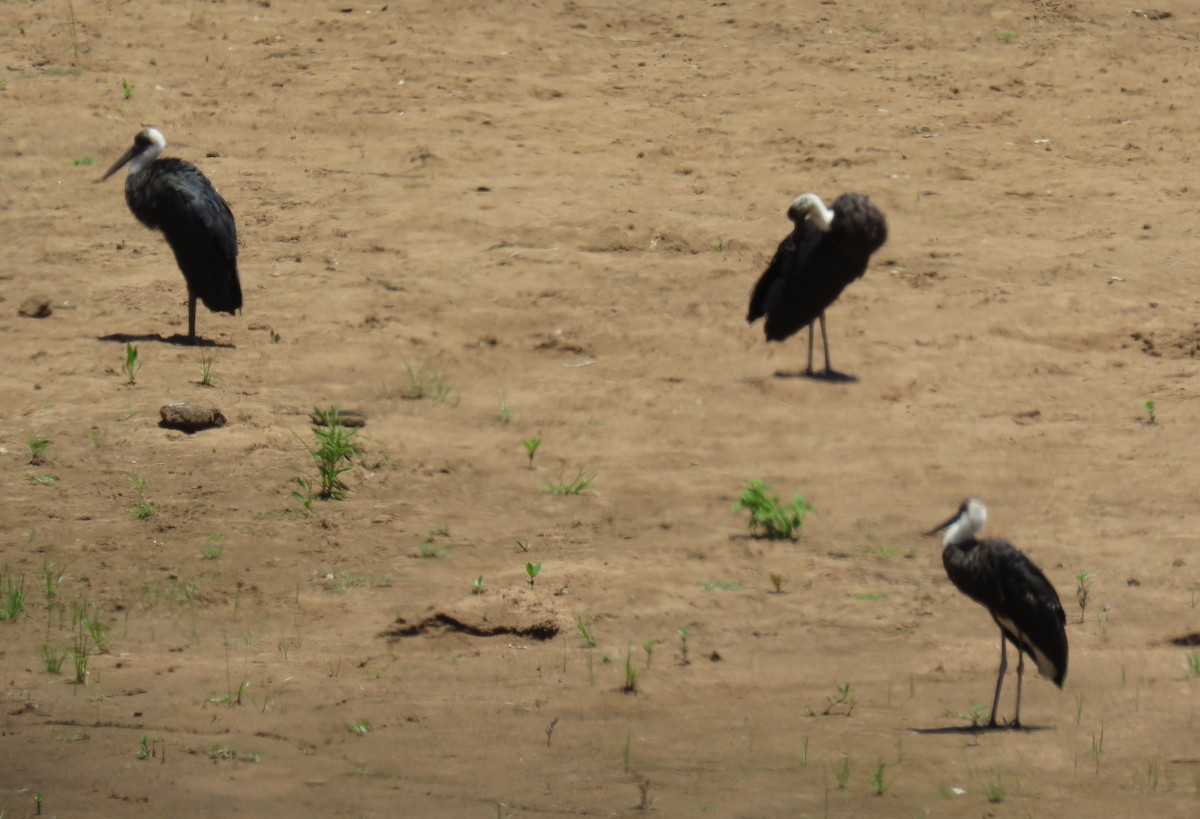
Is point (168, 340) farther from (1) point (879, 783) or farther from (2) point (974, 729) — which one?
(1) point (879, 783)

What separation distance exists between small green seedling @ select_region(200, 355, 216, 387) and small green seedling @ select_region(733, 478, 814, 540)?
9.90ft

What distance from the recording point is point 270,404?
342 inches

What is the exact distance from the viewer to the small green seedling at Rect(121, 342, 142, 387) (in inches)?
345

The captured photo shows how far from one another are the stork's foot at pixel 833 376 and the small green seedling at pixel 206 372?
10.6ft

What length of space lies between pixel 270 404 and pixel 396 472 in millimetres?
1027

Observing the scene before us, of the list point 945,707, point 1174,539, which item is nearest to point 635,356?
point 1174,539

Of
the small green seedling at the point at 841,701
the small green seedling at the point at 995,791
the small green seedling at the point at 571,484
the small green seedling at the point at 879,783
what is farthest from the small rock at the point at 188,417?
the small green seedling at the point at 995,791

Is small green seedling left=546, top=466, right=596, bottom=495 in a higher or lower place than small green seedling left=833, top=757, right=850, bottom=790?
lower

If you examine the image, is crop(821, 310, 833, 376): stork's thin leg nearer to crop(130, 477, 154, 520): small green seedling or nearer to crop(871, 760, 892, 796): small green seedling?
crop(130, 477, 154, 520): small green seedling

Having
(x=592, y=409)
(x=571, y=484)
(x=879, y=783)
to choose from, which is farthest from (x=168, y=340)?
(x=879, y=783)

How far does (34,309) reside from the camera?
9828 mm

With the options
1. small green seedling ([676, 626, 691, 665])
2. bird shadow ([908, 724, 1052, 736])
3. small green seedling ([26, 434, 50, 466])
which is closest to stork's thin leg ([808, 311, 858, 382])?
small green seedling ([676, 626, 691, 665])

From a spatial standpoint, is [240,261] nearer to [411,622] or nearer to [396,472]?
[396,472]

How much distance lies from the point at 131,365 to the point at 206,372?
404 mm
